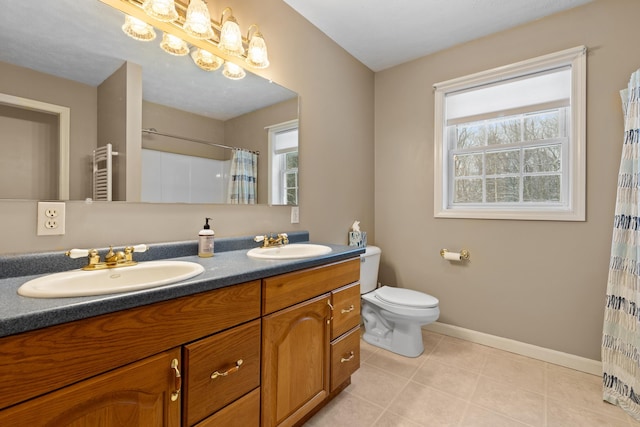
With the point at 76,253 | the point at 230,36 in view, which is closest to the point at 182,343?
the point at 76,253

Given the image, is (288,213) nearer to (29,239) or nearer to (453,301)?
(29,239)

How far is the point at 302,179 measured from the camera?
6.79 ft

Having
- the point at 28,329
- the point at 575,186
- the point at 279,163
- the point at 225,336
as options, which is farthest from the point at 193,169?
the point at 575,186

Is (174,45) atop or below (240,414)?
atop

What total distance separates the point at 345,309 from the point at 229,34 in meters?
1.60

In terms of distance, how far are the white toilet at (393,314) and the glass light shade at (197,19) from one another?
1.76 metres

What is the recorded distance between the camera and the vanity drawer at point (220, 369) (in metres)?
0.90

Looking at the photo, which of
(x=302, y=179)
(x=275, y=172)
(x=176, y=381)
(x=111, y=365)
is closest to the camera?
(x=111, y=365)

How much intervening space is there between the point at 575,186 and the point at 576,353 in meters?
1.14

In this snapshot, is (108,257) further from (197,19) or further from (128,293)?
(197,19)

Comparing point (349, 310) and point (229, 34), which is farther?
point (349, 310)

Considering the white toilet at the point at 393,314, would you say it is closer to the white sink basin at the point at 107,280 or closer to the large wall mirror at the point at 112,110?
the large wall mirror at the point at 112,110

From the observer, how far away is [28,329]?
612 millimetres

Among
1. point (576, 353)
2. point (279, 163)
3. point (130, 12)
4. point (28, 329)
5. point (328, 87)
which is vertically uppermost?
point (328, 87)
